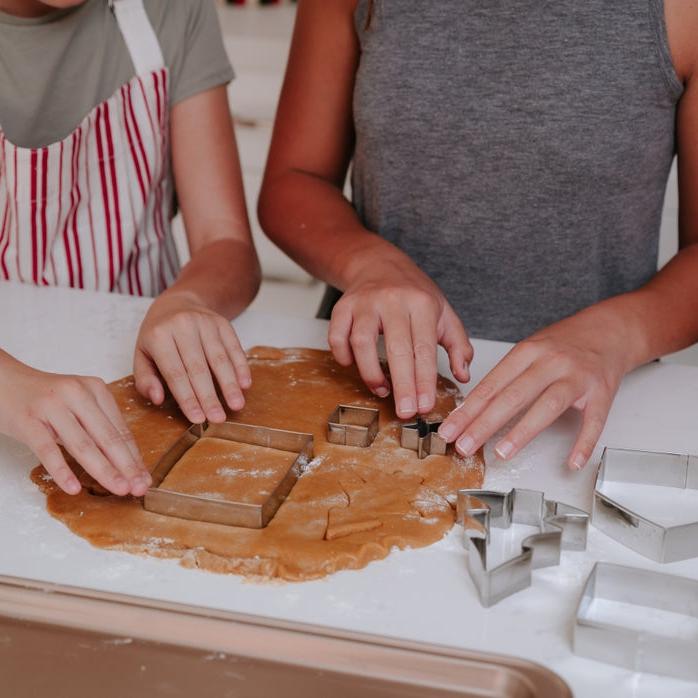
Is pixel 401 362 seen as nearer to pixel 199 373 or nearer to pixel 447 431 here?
pixel 447 431

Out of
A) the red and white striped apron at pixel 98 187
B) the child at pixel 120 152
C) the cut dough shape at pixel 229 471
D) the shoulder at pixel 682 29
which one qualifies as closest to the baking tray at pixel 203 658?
the cut dough shape at pixel 229 471

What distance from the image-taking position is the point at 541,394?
89 centimetres

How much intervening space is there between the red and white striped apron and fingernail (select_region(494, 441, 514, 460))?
0.72m

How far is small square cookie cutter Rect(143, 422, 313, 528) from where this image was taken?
76cm

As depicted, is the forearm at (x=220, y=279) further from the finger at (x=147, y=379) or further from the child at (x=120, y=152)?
the finger at (x=147, y=379)

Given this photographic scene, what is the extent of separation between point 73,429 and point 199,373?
17 cm

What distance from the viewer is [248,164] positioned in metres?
2.61

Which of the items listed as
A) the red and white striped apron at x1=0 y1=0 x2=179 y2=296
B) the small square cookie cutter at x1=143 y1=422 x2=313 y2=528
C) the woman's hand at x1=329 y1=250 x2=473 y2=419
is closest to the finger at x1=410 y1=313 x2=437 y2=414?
the woman's hand at x1=329 y1=250 x2=473 y2=419

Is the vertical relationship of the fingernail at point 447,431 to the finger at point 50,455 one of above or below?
below

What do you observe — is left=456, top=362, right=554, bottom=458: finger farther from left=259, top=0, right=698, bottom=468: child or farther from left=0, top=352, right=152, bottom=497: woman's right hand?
left=0, top=352, right=152, bottom=497: woman's right hand

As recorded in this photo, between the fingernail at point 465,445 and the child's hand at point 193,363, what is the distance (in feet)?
0.70

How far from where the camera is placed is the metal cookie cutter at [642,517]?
2.43 feet

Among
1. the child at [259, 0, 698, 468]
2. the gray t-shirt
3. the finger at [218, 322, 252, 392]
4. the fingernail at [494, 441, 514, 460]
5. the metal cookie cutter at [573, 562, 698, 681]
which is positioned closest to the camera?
the metal cookie cutter at [573, 562, 698, 681]

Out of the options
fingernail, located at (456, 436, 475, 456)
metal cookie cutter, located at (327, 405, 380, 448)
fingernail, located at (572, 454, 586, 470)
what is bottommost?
metal cookie cutter, located at (327, 405, 380, 448)
